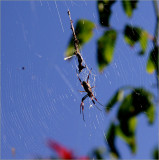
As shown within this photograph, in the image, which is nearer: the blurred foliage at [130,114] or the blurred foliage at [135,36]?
the blurred foliage at [130,114]

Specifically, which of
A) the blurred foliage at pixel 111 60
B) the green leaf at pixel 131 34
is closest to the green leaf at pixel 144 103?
the blurred foliage at pixel 111 60

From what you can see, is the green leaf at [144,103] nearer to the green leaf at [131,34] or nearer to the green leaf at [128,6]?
the green leaf at [131,34]

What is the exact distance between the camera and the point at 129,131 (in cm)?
154

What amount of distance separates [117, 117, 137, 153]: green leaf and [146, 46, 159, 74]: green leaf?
306 millimetres

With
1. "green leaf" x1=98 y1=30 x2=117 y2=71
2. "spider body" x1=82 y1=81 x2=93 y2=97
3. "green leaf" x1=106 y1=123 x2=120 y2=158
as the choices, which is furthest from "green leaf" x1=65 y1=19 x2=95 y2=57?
"spider body" x1=82 y1=81 x2=93 y2=97

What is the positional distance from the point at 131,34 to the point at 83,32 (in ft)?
1.11

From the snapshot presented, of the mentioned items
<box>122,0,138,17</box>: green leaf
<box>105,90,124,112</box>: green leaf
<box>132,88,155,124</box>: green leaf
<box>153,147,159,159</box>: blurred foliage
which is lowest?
<box>153,147,159,159</box>: blurred foliage

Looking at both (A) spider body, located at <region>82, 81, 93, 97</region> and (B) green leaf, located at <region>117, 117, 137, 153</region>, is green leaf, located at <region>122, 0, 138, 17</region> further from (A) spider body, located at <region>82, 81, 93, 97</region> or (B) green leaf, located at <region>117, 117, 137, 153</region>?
(A) spider body, located at <region>82, 81, 93, 97</region>

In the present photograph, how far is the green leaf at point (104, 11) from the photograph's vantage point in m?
1.89

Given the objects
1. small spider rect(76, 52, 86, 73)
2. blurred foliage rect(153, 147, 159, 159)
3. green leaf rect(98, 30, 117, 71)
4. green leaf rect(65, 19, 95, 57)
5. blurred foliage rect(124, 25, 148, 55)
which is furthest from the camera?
small spider rect(76, 52, 86, 73)

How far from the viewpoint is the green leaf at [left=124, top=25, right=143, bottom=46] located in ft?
5.99

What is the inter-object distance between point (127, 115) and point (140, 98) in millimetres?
155

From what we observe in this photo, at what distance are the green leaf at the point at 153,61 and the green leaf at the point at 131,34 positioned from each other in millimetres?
236

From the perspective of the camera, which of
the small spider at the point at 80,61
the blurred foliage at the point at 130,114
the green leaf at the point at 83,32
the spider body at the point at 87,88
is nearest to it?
the blurred foliage at the point at 130,114
